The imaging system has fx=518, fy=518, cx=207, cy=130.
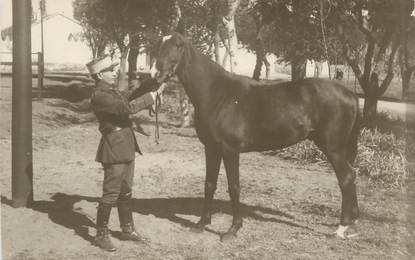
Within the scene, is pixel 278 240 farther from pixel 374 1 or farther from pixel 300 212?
pixel 374 1

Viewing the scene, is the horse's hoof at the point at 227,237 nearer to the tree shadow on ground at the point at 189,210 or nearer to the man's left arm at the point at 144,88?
the tree shadow on ground at the point at 189,210

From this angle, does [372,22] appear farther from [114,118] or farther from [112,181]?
[112,181]

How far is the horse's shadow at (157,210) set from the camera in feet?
20.3

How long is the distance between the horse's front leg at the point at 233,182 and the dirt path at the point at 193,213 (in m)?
0.11

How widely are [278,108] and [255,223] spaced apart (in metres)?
1.49

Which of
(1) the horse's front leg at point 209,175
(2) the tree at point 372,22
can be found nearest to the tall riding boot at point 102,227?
(1) the horse's front leg at point 209,175

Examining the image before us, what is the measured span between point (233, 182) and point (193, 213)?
46.6 inches

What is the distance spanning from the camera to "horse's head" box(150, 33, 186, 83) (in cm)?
548

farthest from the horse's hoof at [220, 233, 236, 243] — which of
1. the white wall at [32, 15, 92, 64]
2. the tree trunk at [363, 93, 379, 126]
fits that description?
the white wall at [32, 15, 92, 64]

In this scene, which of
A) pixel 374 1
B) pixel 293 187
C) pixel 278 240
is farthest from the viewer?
pixel 374 1

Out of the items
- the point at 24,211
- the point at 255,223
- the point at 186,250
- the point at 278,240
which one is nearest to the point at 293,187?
the point at 255,223

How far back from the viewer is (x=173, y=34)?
18.2 feet

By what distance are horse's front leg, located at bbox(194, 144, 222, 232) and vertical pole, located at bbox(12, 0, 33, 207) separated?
7.47ft

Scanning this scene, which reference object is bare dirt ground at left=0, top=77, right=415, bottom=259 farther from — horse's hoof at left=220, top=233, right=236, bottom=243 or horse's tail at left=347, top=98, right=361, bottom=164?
horse's tail at left=347, top=98, right=361, bottom=164
